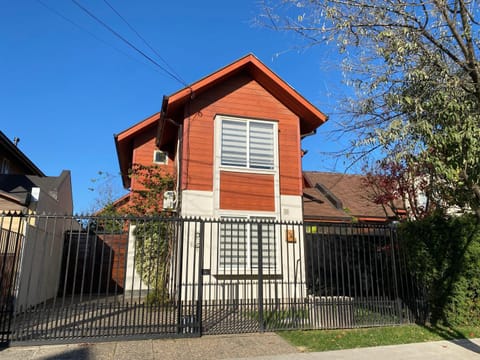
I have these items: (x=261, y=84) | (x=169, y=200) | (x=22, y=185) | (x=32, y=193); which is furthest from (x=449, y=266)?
(x=22, y=185)

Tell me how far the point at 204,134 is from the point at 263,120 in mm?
2051

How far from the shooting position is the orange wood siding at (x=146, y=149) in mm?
15016

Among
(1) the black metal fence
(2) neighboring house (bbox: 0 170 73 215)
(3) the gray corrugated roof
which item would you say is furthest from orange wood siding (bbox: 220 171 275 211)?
(3) the gray corrugated roof

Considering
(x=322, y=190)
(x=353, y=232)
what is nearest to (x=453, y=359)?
(x=353, y=232)

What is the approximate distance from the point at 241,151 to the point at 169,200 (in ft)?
9.51

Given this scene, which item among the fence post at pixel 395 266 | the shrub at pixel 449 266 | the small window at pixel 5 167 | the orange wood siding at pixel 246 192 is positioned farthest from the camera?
the small window at pixel 5 167

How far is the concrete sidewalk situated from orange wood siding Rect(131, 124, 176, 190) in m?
9.24

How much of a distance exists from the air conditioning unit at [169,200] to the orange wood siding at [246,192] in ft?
6.25

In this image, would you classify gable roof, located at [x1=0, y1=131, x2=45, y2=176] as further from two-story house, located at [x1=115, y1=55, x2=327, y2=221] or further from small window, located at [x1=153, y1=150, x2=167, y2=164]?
two-story house, located at [x1=115, y1=55, x2=327, y2=221]

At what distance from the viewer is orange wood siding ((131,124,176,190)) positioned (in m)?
15.0

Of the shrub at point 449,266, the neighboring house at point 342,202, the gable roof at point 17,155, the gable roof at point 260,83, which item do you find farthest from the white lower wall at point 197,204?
the gable roof at point 17,155

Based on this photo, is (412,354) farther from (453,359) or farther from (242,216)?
(242,216)

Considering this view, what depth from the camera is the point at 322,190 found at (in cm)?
1956

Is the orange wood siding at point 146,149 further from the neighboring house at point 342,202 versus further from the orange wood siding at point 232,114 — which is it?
the neighboring house at point 342,202
